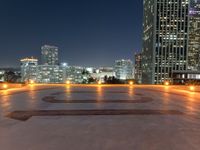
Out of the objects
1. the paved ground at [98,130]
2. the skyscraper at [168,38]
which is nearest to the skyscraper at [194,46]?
the skyscraper at [168,38]

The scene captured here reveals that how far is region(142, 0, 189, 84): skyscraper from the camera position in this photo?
131m

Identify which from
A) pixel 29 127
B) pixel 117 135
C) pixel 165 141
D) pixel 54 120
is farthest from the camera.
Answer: pixel 54 120

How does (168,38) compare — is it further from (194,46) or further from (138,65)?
(194,46)

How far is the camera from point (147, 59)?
144 m

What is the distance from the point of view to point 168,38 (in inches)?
5221

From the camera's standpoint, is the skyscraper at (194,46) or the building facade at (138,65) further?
the building facade at (138,65)

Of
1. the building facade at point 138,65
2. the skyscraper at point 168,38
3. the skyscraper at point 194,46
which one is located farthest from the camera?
the building facade at point 138,65

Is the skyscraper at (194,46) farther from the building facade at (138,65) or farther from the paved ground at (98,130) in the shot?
the paved ground at (98,130)

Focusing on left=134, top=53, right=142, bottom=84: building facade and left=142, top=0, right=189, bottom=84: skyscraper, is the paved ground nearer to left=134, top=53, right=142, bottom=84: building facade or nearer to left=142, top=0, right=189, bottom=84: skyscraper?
left=142, top=0, right=189, bottom=84: skyscraper

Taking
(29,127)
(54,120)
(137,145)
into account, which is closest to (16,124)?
(29,127)

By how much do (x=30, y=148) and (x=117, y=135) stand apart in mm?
2488

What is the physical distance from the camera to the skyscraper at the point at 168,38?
430 ft

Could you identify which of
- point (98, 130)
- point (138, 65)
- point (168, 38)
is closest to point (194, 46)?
point (138, 65)

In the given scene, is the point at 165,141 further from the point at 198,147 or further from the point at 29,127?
the point at 29,127
